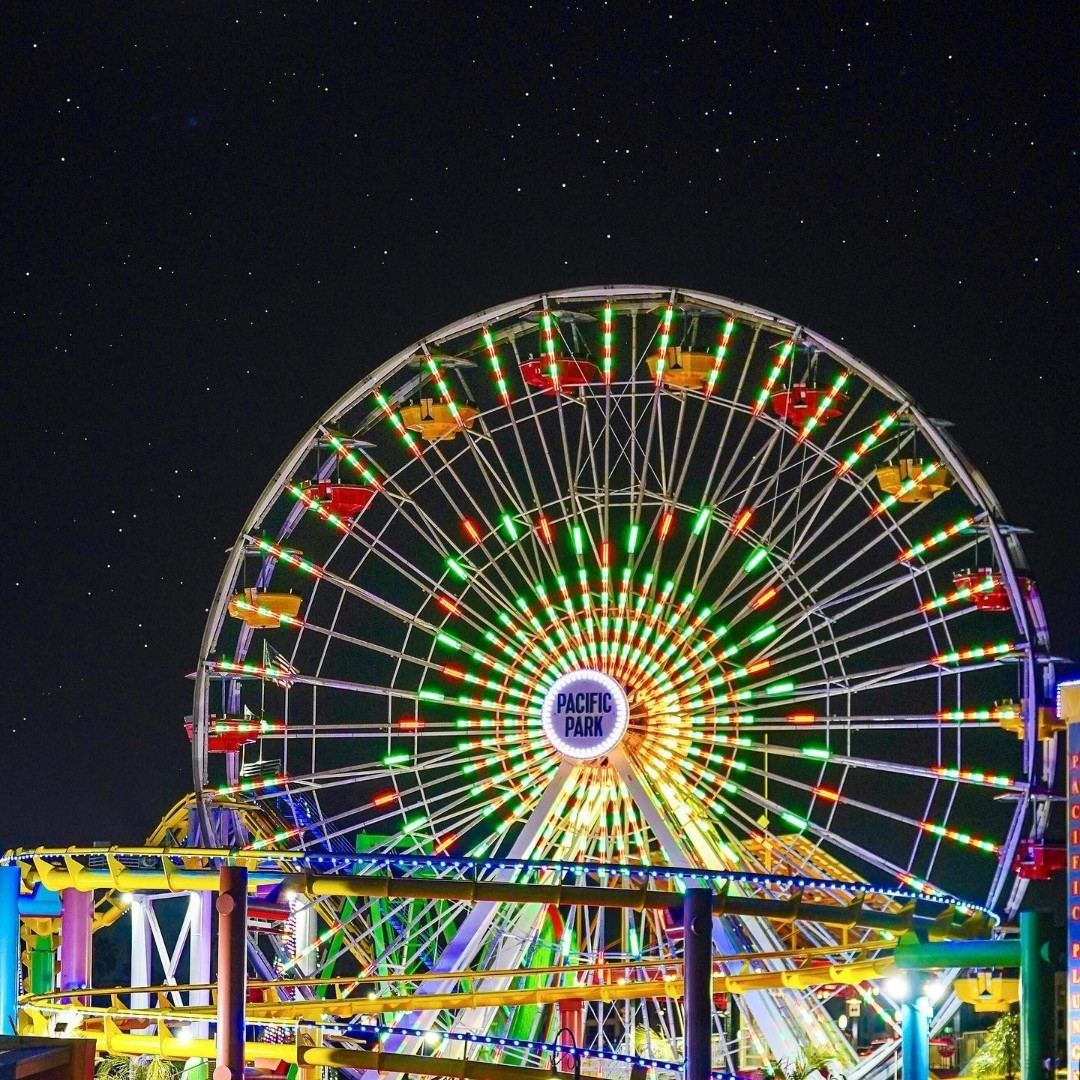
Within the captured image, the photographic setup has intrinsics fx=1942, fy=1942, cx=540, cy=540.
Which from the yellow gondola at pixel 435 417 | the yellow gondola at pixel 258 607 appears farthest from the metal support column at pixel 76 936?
the yellow gondola at pixel 435 417

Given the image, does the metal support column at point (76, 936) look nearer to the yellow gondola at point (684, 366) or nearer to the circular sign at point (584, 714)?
the circular sign at point (584, 714)

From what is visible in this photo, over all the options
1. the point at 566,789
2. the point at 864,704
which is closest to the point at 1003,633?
the point at 864,704

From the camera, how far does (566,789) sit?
77.6 feet

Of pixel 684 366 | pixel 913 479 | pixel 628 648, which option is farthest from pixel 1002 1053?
pixel 684 366

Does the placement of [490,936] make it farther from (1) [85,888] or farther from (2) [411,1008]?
(1) [85,888]

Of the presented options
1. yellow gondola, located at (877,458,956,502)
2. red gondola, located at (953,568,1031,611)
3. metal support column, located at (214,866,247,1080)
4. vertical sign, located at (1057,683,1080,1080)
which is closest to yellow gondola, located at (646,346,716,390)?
yellow gondola, located at (877,458,956,502)

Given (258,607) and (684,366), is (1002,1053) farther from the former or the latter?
(258,607)

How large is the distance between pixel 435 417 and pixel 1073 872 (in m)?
11.0

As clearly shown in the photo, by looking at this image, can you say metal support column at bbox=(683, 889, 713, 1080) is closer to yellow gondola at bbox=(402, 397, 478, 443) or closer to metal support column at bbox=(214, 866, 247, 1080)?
metal support column at bbox=(214, 866, 247, 1080)

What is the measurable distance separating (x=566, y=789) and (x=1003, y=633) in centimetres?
1487

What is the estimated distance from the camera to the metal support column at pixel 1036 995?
13492 millimetres

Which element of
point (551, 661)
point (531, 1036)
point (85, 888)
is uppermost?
point (551, 661)

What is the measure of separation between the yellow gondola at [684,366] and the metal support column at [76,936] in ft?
30.7

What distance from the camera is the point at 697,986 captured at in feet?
48.3
